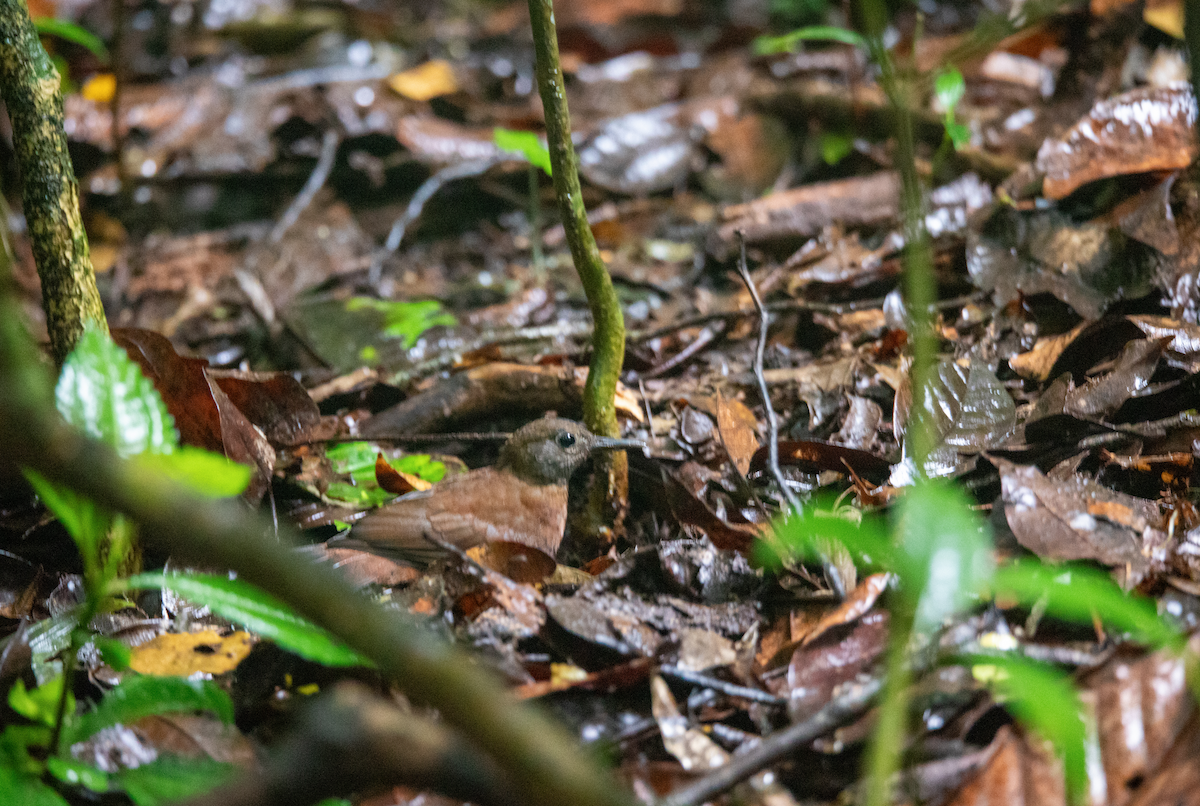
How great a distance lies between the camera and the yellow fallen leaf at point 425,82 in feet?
21.7

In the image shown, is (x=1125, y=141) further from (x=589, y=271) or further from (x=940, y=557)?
(x=940, y=557)

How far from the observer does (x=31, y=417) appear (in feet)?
3.44

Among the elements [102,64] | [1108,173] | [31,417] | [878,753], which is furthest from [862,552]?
[102,64]

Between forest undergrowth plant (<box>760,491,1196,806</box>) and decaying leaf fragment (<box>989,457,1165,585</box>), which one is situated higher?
forest undergrowth plant (<box>760,491,1196,806</box>)

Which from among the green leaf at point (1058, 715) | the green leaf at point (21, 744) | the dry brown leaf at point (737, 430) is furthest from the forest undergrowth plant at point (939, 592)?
the green leaf at point (21, 744)

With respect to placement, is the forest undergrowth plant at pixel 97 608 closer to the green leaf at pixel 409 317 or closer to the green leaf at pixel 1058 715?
the green leaf at pixel 1058 715

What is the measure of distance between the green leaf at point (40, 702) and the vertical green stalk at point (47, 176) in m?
1.00

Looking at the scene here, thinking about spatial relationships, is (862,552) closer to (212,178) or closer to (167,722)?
(167,722)

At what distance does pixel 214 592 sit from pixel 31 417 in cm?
90

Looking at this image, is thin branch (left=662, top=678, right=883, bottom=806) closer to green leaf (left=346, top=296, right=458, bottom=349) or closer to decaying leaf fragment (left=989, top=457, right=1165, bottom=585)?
decaying leaf fragment (left=989, top=457, right=1165, bottom=585)

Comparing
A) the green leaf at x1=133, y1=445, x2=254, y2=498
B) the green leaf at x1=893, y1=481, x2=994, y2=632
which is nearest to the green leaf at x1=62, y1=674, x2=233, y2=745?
the green leaf at x1=133, y1=445, x2=254, y2=498

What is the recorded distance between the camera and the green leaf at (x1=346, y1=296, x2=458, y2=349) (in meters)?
4.40

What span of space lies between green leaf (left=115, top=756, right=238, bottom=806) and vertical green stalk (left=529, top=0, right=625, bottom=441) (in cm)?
157

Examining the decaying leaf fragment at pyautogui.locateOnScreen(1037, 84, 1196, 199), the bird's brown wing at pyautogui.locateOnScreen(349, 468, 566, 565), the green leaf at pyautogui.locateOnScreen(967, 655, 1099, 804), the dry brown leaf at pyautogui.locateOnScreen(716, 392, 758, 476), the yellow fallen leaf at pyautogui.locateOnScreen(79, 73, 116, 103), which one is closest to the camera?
the green leaf at pyautogui.locateOnScreen(967, 655, 1099, 804)
